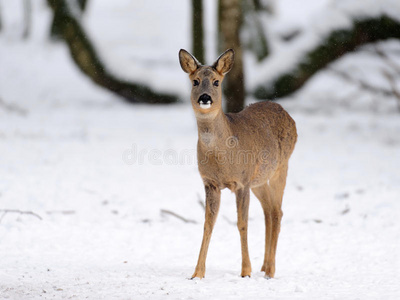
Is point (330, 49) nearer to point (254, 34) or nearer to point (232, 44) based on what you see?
point (232, 44)

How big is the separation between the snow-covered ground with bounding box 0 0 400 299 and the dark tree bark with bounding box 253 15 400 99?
1035mm

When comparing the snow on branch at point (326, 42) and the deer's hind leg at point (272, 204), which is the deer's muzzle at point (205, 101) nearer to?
the deer's hind leg at point (272, 204)

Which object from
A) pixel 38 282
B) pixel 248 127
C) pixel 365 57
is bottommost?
pixel 38 282

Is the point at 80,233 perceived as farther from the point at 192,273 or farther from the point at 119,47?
the point at 119,47

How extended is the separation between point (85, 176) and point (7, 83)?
12.6m

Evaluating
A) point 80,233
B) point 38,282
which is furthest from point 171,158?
point 38,282

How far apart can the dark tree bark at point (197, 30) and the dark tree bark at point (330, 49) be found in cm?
146

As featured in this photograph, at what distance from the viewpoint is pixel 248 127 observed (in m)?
5.57

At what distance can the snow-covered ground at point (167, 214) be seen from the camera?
510cm

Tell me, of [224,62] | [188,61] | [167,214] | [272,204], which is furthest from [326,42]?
[188,61]

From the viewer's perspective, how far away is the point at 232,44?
38.1ft

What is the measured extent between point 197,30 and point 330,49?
2774mm

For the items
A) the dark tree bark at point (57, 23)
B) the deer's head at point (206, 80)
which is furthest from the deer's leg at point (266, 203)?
the dark tree bark at point (57, 23)

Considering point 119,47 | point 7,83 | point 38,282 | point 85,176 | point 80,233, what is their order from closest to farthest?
point 38,282 → point 80,233 → point 85,176 → point 7,83 → point 119,47
